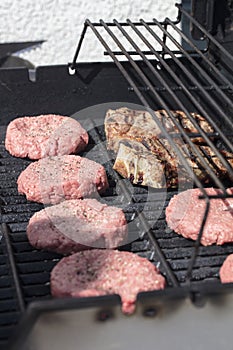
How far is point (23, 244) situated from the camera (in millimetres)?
2600

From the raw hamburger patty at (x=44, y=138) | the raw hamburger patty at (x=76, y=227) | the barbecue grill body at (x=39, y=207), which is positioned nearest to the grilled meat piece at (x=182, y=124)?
the barbecue grill body at (x=39, y=207)

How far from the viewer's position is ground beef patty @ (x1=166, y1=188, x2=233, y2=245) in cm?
260

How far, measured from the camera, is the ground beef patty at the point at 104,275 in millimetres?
2154

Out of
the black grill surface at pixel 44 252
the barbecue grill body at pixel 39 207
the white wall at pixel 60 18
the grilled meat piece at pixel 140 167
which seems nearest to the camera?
the barbecue grill body at pixel 39 207

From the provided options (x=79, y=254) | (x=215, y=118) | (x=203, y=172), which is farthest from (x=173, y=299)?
(x=215, y=118)

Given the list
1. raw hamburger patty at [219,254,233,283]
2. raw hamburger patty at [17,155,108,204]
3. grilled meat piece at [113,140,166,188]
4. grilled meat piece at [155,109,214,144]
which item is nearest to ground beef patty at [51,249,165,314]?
raw hamburger patty at [219,254,233,283]

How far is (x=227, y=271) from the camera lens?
2.34 metres

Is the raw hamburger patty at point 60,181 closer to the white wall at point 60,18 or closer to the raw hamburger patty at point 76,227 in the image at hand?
the raw hamburger patty at point 76,227

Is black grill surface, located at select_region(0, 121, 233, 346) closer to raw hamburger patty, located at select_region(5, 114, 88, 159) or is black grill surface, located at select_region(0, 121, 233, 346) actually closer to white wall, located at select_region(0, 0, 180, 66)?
raw hamburger patty, located at select_region(5, 114, 88, 159)

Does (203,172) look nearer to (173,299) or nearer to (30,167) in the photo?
(30,167)

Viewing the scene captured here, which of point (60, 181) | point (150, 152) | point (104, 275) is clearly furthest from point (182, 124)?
point (104, 275)

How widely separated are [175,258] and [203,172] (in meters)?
0.66

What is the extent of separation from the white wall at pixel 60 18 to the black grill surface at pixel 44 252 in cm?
162

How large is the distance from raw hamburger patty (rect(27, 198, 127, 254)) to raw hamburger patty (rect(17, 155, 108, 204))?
0.46ft
